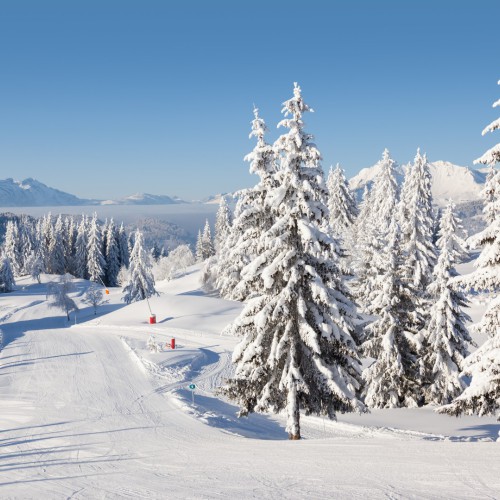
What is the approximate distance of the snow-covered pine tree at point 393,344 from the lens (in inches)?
994

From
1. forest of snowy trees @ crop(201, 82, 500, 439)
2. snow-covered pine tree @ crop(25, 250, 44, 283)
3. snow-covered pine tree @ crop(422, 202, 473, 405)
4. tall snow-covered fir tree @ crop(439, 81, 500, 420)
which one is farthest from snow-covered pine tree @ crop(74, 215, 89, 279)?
tall snow-covered fir tree @ crop(439, 81, 500, 420)

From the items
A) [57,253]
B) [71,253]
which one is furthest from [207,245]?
[57,253]

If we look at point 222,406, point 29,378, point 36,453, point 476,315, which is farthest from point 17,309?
point 476,315

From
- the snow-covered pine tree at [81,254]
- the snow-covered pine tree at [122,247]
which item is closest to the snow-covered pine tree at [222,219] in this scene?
the snow-covered pine tree at [122,247]

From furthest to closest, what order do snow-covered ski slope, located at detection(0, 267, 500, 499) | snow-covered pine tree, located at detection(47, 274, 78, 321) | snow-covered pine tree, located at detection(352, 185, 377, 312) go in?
snow-covered pine tree, located at detection(47, 274, 78, 321), snow-covered pine tree, located at detection(352, 185, 377, 312), snow-covered ski slope, located at detection(0, 267, 500, 499)

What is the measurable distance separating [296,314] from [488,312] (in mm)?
6183

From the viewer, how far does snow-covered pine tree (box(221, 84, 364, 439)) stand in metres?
14.7

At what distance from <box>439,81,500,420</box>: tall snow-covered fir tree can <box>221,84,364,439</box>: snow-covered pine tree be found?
13.9ft

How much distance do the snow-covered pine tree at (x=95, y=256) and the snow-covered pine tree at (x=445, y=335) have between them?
80.0m

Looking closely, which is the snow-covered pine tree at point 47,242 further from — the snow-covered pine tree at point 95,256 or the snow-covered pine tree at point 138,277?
the snow-covered pine tree at point 138,277

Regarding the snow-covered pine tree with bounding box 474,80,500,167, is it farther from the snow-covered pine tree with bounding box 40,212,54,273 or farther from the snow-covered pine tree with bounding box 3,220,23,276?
the snow-covered pine tree with bounding box 3,220,23,276

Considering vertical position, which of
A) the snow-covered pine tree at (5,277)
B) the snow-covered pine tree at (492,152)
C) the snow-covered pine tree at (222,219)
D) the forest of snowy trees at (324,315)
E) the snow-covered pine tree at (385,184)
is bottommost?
the snow-covered pine tree at (5,277)

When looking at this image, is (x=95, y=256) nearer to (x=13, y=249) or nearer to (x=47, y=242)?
(x=47, y=242)

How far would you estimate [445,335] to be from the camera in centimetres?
2520
